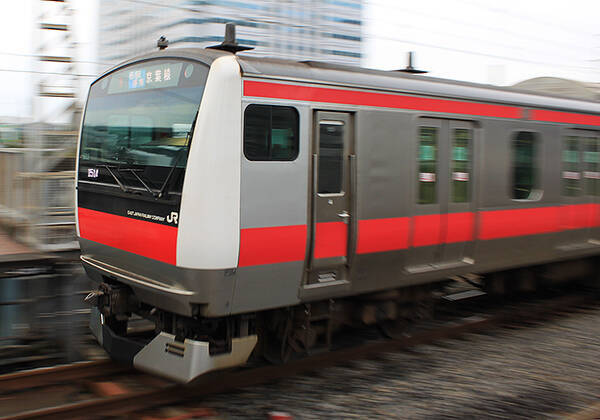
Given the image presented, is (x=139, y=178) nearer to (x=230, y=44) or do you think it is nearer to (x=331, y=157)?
(x=230, y=44)

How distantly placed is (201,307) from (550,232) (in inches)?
203

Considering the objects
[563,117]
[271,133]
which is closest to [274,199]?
[271,133]

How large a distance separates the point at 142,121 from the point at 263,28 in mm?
5482

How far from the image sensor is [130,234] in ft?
17.6

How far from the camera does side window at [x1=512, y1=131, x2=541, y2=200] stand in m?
7.47

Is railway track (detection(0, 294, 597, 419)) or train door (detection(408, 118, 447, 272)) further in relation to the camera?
train door (detection(408, 118, 447, 272))

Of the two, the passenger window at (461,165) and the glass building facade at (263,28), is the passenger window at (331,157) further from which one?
the glass building facade at (263,28)

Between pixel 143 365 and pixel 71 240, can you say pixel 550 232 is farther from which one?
pixel 71 240

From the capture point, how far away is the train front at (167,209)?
472cm

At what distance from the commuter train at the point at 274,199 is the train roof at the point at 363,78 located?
2 cm

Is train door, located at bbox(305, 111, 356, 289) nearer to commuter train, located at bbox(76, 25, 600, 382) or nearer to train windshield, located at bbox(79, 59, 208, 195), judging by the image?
commuter train, located at bbox(76, 25, 600, 382)

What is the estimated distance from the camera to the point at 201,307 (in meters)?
4.88

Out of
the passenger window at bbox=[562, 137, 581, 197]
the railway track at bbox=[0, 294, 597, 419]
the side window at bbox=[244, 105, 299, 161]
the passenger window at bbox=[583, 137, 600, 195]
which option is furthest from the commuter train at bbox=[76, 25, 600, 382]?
the passenger window at bbox=[583, 137, 600, 195]

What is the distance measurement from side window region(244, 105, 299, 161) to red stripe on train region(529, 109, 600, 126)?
3848 millimetres
